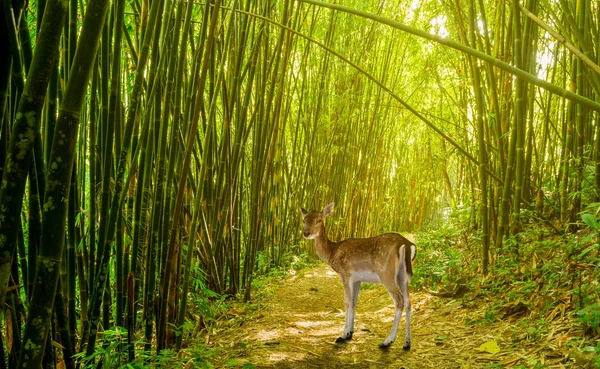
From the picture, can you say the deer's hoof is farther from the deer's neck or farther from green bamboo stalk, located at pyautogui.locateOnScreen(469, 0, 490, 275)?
green bamboo stalk, located at pyautogui.locateOnScreen(469, 0, 490, 275)

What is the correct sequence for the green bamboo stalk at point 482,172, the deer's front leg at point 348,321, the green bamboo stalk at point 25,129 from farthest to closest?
the green bamboo stalk at point 482,172 → the deer's front leg at point 348,321 → the green bamboo stalk at point 25,129

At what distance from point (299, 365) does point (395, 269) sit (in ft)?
2.38

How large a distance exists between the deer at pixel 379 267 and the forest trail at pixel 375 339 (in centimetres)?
14

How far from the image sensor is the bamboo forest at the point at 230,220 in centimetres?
101

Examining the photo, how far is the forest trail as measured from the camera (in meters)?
2.02

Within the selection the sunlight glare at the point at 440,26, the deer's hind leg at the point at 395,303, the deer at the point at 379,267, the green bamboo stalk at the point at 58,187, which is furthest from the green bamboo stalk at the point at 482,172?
the green bamboo stalk at the point at 58,187

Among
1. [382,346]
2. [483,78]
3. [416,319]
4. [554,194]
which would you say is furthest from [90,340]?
[483,78]

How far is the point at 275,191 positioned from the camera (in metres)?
4.51

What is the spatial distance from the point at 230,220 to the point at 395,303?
1181mm

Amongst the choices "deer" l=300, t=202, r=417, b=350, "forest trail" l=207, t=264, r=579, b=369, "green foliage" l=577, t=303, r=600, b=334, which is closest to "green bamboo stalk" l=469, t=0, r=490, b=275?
"forest trail" l=207, t=264, r=579, b=369

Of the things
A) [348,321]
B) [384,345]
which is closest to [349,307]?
[348,321]

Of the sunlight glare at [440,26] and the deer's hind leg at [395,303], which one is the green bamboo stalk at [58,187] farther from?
the sunlight glare at [440,26]

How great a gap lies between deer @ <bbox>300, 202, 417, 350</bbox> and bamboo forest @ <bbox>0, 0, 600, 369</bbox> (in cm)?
1

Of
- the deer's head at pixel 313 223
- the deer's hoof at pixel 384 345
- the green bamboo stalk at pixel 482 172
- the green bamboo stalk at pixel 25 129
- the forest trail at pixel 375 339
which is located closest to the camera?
the green bamboo stalk at pixel 25 129
